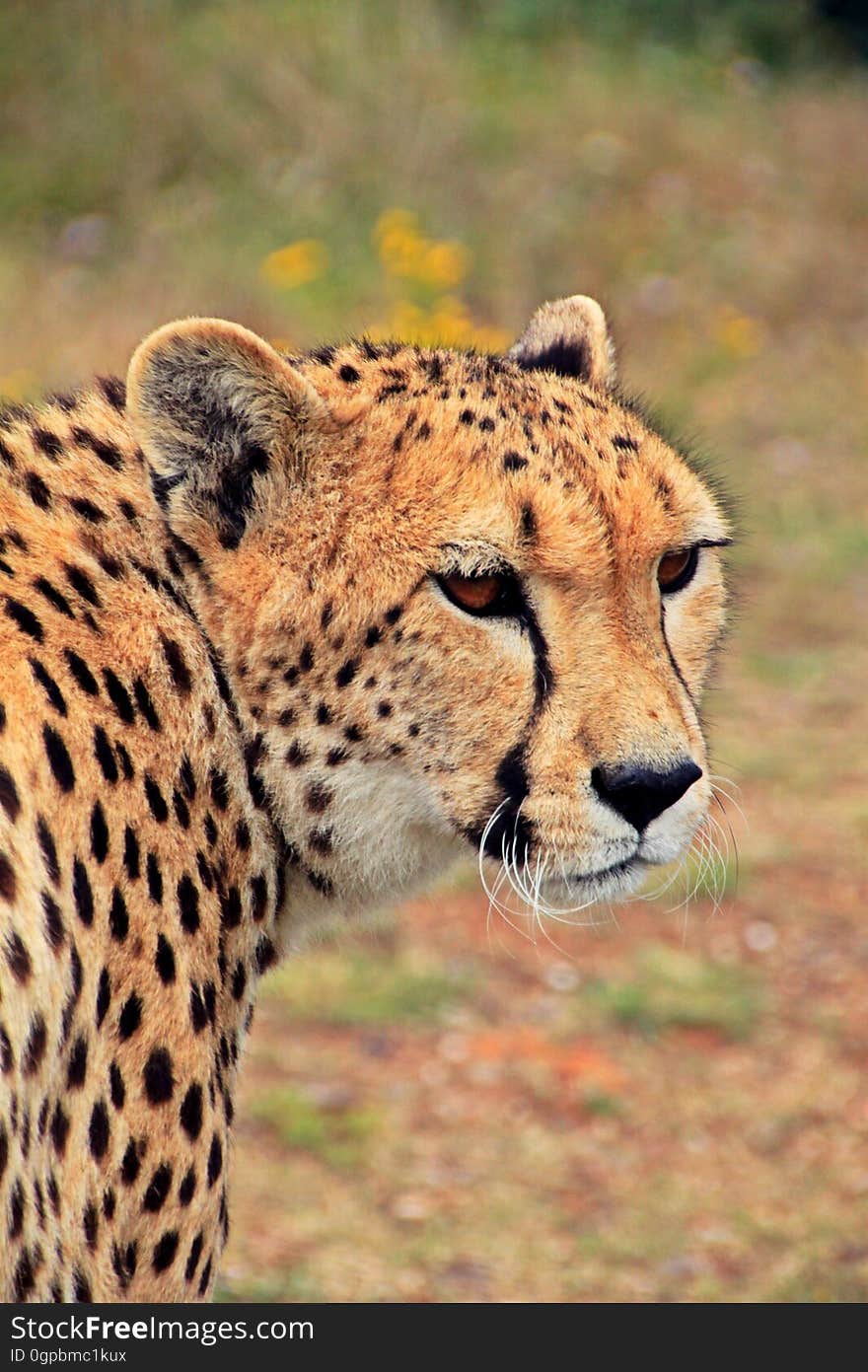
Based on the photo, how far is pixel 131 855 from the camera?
7.22ft

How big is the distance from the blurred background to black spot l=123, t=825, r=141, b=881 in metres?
0.88

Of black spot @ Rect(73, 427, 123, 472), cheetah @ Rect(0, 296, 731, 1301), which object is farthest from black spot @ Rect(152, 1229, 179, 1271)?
black spot @ Rect(73, 427, 123, 472)

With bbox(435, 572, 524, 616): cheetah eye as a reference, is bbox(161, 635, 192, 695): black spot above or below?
below

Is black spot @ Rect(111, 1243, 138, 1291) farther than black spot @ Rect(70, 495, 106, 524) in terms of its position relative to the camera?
No

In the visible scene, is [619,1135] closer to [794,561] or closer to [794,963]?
[794,963]

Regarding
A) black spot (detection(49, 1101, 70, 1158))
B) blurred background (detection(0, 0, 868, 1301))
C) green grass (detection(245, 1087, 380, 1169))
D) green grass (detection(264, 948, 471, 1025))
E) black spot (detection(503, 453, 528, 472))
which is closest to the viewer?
black spot (detection(49, 1101, 70, 1158))

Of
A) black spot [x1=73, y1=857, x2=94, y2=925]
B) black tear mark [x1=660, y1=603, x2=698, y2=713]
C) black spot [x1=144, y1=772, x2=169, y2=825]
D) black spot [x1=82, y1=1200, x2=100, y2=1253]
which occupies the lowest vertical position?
black spot [x1=82, y1=1200, x2=100, y2=1253]

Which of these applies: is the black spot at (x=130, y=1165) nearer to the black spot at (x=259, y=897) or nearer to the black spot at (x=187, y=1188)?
the black spot at (x=187, y=1188)

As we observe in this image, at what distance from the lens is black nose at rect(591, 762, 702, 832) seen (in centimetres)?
230

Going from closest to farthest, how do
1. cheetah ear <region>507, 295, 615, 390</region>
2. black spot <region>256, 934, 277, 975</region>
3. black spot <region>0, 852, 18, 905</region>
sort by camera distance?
black spot <region>0, 852, 18, 905</region> < black spot <region>256, 934, 277, 975</region> < cheetah ear <region>507, 295, 615, 390</region>

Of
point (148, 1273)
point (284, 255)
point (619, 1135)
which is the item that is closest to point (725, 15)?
point (284, 255)

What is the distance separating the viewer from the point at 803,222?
35.0 ft

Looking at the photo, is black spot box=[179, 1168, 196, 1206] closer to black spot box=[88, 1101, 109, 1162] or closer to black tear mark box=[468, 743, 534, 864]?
black spot box=[88, 1101, 109, 1162]

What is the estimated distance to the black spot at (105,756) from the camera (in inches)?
86.1
